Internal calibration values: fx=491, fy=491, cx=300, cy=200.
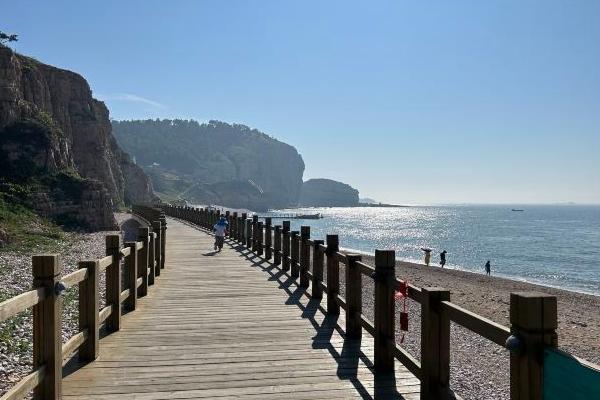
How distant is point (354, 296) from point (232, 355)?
195cm

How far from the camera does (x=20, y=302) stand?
3.96 m

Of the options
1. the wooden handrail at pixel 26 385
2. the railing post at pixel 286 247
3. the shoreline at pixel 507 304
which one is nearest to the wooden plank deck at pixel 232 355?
the wooden handrail at pixel 26 385

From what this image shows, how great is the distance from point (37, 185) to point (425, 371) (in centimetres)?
4090

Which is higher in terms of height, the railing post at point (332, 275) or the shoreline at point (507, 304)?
the railing post at point (332, 275)

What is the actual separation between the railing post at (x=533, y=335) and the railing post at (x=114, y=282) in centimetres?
570

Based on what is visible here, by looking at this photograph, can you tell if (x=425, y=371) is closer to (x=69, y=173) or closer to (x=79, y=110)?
(x=69, y=173)

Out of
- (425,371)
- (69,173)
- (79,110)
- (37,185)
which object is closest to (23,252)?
A: (37,185)

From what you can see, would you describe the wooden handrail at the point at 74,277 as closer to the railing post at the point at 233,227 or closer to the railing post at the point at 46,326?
the railing post at the point at 46,326

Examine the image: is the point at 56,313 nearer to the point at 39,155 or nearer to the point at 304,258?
the point at 304,258

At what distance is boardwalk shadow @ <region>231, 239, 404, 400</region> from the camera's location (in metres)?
5.23

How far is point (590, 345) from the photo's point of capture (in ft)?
65.5

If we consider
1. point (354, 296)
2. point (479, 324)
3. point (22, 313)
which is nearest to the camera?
point (479, 324)

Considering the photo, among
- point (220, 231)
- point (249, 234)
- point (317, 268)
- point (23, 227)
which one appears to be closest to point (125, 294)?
point (317, 268)

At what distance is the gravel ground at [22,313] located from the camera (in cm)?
800
